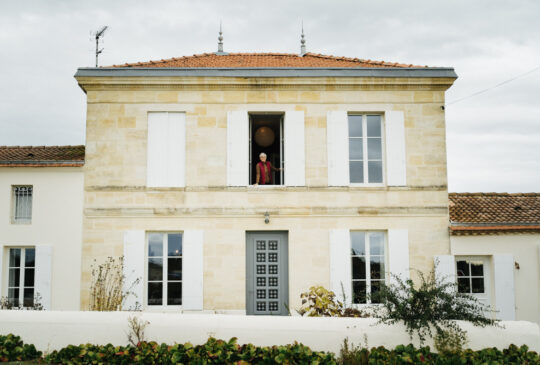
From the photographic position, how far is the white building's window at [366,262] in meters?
11.6

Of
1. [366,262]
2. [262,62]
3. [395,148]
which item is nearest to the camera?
[366,262]

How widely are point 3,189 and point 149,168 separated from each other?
3.07m

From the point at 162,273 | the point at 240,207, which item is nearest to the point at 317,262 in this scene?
the point at 240,207

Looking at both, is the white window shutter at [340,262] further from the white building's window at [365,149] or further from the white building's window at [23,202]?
the white building's window at [23,202]

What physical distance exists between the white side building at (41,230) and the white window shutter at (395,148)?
668 centimetres

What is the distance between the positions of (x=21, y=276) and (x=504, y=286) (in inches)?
402

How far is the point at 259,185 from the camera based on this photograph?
38.5 feet

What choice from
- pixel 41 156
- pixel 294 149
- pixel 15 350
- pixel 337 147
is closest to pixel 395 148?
pixel 337 147

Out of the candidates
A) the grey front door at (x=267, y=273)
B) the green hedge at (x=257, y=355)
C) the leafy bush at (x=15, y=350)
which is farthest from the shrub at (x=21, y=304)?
the grey front door at (x=267, y=273)

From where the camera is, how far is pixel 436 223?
1170 centimetres

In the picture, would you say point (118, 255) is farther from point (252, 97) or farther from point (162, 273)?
point (252, 97)

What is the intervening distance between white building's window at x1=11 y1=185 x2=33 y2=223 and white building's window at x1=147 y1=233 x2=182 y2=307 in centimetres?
263

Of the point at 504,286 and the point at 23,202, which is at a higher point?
the point at 23,202

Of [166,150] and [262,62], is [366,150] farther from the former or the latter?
[166,150]
